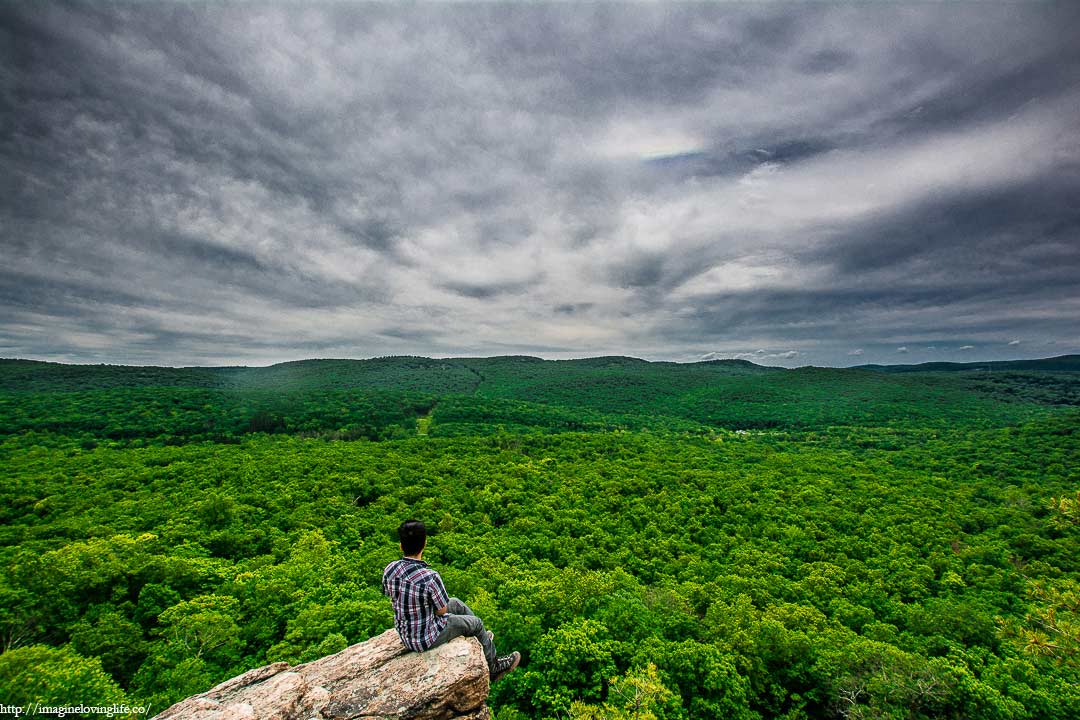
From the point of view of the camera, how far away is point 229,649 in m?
23.3

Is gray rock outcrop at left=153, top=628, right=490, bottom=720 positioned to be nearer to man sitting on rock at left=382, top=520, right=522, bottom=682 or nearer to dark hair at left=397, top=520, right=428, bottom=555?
man sitting on rock at left=382, top=520, right=522, bottom=682

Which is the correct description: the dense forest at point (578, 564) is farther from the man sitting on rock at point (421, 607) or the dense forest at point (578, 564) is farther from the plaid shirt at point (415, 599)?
the plaid shirt at point (415, 599)

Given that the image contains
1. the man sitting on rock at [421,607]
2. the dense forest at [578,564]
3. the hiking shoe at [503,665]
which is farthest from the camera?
the dense forest at [578,564]

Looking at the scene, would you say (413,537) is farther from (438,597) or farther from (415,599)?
(438,597)

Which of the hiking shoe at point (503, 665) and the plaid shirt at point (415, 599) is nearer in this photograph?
the plaid shirt at point (415, 599)

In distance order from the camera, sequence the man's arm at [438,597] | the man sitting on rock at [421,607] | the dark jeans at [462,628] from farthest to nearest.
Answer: the dark jeans at [462,628] < the man's arm at [438,597] < the man sitting on rock at [421,607]

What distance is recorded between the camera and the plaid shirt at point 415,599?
9.37 m

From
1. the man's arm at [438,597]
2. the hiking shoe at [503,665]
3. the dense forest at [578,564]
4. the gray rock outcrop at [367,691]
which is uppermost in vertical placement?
the man's arm at [438,597]

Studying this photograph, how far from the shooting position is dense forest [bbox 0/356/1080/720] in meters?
22.2

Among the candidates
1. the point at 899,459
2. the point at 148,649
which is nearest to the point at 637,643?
the point at 148,649

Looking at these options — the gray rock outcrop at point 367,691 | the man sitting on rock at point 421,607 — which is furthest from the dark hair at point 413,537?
the gray rock outcrop at point 367,691

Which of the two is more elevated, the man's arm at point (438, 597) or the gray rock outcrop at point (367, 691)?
the man's arm at point (438, 597)

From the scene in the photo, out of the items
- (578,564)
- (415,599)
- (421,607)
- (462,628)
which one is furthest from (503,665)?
(578,564)

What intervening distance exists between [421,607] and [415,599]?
1.29 ft
